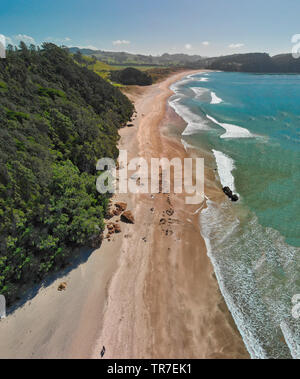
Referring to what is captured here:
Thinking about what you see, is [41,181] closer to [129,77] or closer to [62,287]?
[62,287]

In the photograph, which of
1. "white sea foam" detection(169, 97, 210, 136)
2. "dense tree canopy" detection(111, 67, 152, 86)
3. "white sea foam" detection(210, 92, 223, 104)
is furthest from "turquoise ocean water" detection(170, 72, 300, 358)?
"dense tree canopy" detection(111, 67, 152, 86)

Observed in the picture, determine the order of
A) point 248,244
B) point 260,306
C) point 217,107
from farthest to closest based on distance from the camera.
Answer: point 217,107
point 248,244
point 260,306

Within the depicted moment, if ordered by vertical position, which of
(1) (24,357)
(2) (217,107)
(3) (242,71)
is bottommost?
(1) (24,357)

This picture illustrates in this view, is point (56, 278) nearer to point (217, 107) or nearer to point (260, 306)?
point (260, 306)

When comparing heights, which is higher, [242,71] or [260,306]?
[242,71]

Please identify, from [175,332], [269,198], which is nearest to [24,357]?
[175,332]

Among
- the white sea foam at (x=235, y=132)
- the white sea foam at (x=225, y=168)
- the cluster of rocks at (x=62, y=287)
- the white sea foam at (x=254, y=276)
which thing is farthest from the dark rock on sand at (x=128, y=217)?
the white sea foam at (x=235, y=132)
